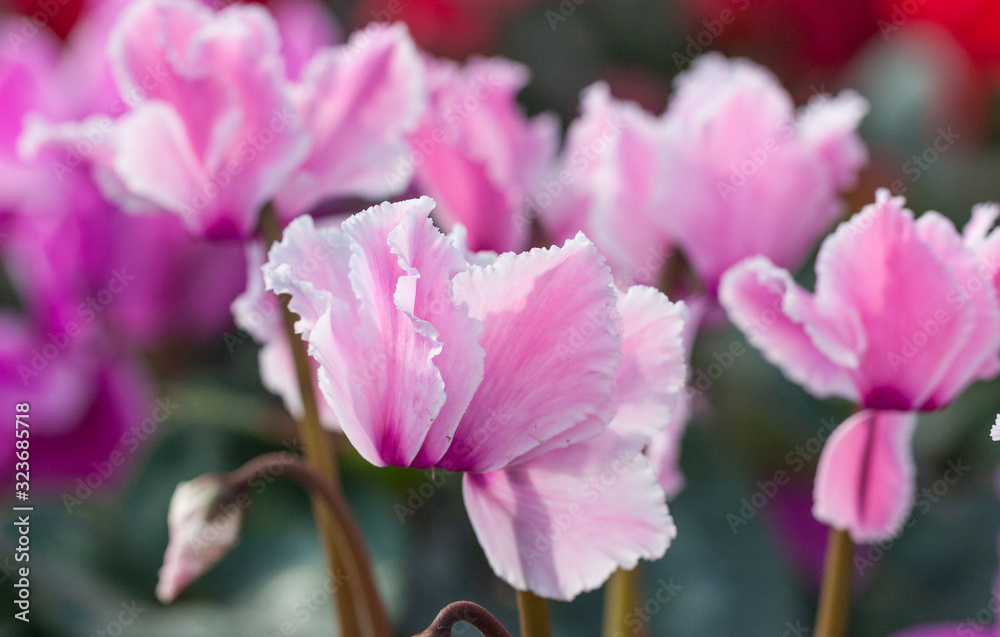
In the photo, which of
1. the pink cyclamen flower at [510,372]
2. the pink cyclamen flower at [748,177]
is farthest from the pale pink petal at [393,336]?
the pink cyclamen flower at [748,177]

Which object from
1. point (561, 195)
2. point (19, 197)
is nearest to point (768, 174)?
point (561, 195)

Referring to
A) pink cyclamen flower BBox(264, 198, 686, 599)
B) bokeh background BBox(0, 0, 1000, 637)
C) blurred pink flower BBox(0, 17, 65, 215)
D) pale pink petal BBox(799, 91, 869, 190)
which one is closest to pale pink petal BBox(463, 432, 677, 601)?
pink cyclamen flower BBox(264, 198, 686, 599)

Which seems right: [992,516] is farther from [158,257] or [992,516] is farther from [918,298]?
[158,257]

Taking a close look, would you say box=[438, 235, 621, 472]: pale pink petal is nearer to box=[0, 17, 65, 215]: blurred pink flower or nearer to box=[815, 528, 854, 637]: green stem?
box=[815, 528, 854, 637]: green stem

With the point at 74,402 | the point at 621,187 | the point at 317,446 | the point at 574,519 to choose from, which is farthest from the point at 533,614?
the point at 74,402

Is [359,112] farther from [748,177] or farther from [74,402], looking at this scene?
[74,402]

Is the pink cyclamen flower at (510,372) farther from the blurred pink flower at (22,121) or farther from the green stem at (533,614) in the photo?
the blurred pink flower at (22,121)
